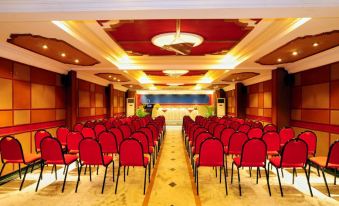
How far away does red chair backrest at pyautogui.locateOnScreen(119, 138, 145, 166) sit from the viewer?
4.34 m

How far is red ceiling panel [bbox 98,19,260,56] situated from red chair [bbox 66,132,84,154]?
2554 millimetres

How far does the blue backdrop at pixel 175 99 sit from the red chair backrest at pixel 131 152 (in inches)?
746

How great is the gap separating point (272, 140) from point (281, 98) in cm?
344

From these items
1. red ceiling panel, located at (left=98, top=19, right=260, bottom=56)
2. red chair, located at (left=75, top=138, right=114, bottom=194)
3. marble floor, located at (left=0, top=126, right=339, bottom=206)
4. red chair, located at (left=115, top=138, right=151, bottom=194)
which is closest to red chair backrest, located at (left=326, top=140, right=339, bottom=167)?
marble floor, located at (left=0, top=126, right=339, bottom=206)

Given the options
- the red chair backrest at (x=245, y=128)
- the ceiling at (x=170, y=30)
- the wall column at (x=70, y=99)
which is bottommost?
the red chair backrest at (x=245, y=128)

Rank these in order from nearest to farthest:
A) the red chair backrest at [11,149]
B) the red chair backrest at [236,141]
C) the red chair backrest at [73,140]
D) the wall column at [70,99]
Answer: the red chair backrest at [11,149]
the red chair backrest at [236,141]
the red chair backrest at [73,140]
the wall column at [70,99]

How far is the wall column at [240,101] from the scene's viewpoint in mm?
13992

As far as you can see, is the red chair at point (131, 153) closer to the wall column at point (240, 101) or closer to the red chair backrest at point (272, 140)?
the red chair backrest at point (272, 140)

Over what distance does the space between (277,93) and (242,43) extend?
9.93 feet

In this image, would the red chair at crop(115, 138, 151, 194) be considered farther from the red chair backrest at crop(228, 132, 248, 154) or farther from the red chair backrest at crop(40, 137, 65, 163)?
the red chair backrest at crop(228, 132, 248, 154)

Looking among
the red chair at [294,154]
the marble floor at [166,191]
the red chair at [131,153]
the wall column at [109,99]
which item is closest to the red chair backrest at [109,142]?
the marble floor at [166,191]

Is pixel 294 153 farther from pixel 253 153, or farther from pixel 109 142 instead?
pixel 109 142

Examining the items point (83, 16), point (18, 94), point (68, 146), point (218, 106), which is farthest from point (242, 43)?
point (218, 106)

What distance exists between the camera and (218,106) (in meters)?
17.8
